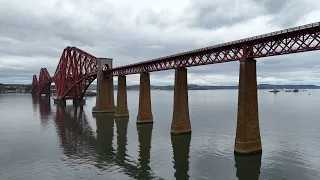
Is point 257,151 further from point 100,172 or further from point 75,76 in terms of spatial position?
point 75,76

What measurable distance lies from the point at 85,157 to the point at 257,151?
707 inches

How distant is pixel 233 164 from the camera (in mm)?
25344

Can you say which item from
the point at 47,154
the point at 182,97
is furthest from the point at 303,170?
the point at 47,154

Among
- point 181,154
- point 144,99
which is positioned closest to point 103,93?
point 144,99

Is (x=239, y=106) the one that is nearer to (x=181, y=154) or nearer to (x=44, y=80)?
(x=181, y=154)

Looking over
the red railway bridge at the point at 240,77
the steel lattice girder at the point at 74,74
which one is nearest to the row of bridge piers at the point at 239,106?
the red railway bridge at the point at 240,77

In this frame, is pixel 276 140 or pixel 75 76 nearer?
pixel 276 140

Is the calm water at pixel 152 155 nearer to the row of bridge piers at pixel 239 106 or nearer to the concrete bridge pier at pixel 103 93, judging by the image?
the row of bridge piers at pixel 239 106

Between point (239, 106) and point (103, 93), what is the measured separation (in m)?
48.5

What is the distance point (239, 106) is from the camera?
2652 cm

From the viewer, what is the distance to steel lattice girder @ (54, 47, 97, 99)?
86.1 metres

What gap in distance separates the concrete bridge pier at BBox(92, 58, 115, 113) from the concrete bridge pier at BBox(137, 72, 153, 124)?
22.9m

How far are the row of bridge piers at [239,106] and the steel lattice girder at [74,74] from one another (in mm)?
19403

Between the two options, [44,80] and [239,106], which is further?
[44,80]
